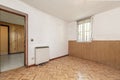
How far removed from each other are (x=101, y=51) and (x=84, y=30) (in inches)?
59.8

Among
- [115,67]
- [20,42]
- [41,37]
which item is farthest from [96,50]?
[20,42]

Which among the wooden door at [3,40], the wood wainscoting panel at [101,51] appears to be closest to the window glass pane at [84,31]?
the wood wainscoting panel at [101,51]

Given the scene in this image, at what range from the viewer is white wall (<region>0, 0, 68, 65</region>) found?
3230 millimetres

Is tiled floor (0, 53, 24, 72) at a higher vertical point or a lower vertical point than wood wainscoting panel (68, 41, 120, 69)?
lower

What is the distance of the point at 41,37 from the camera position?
12.8 feet

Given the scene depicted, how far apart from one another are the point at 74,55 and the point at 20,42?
442 centimetres

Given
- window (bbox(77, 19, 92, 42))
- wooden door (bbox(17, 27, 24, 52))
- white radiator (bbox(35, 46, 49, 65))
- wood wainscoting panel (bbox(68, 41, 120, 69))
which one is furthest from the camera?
wooden door (bbox(17, 27, 24, 52))

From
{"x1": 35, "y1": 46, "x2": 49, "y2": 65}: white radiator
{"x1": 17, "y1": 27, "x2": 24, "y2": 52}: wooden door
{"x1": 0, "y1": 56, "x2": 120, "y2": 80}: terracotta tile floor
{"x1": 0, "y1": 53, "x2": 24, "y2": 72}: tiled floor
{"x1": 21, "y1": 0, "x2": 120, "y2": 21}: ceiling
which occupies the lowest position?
{"x1": 0, "y1": 56, "x2": 120, "y2": 80}: terracotta tile floor

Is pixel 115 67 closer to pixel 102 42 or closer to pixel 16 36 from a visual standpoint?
pixel 102 42

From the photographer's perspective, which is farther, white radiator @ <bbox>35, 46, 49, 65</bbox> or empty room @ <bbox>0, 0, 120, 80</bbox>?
white radiator @ <bbox>35, 46, 49, 65</bbox>

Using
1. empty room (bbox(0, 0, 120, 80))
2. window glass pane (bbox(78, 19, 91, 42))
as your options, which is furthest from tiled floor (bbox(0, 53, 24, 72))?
window glass pane (bbox(78, 19, 91, 42))

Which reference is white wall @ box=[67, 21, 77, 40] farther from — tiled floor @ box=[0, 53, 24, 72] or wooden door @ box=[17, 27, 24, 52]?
wooden door @ box=[17, 27, 24, 52]

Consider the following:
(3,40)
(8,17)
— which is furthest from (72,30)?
(3,40)

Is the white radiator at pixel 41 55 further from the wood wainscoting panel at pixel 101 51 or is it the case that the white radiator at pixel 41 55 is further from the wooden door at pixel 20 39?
the wooden door at pixel 20 39
